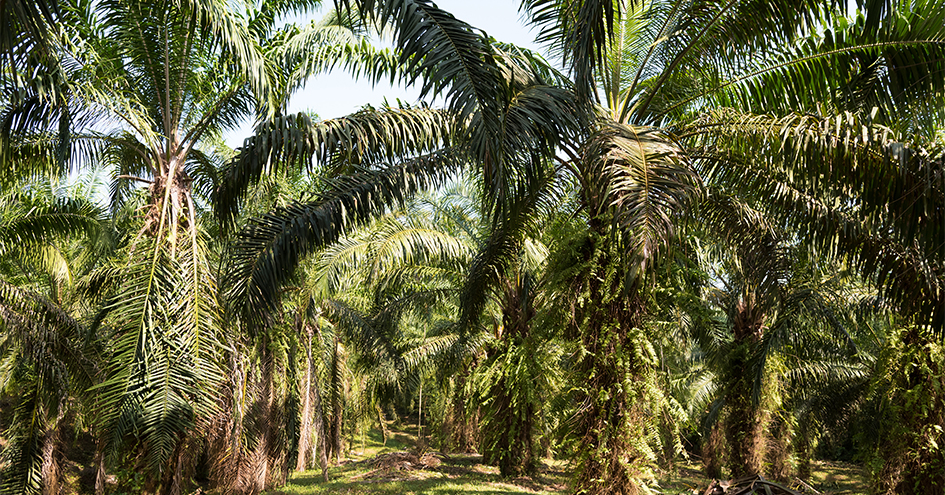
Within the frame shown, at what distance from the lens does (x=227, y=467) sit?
12.9 meters

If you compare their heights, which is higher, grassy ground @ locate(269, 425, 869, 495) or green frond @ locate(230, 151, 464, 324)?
green frond @ locate(230, 151, 464, 324)

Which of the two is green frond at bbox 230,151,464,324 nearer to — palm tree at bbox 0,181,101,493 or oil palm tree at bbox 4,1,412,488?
oil palm tree at bbox 4,1,412,488

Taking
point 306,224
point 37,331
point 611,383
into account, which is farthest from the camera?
point 37,331

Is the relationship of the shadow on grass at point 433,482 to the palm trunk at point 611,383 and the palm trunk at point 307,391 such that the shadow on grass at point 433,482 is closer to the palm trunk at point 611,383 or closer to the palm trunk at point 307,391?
the palm trunk at point 307,391

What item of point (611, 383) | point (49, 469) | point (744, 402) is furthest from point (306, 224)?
point (49, 469)

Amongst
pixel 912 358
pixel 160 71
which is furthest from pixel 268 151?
pixel 912 358

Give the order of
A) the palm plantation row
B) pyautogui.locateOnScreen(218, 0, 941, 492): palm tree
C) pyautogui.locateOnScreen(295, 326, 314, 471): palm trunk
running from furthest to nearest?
pyautogui.locateOnScreen(295, 326, 314, 471): palm trunk, the palm plantation row, pyautogui.locateOnScreen(218, 0, 941, 492): palm tree

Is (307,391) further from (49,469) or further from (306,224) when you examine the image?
(306,224)

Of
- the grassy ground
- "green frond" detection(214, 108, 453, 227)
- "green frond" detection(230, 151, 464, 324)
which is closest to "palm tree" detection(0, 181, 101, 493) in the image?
"green frond" detection(230, 151, 464, 324)

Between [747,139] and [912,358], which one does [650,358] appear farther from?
[912,358]

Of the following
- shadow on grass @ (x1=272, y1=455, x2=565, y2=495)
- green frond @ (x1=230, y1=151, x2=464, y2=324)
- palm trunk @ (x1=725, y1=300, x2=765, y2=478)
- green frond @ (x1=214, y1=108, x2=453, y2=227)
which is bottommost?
shadow on grass @ (x1=272, y1=455, x2=565, y2=495)

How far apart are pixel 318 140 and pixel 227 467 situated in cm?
841

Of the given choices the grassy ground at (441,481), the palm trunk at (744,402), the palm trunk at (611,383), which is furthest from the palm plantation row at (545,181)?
the grassy ground at (441,481)

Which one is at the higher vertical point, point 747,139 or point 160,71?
point 160,71
